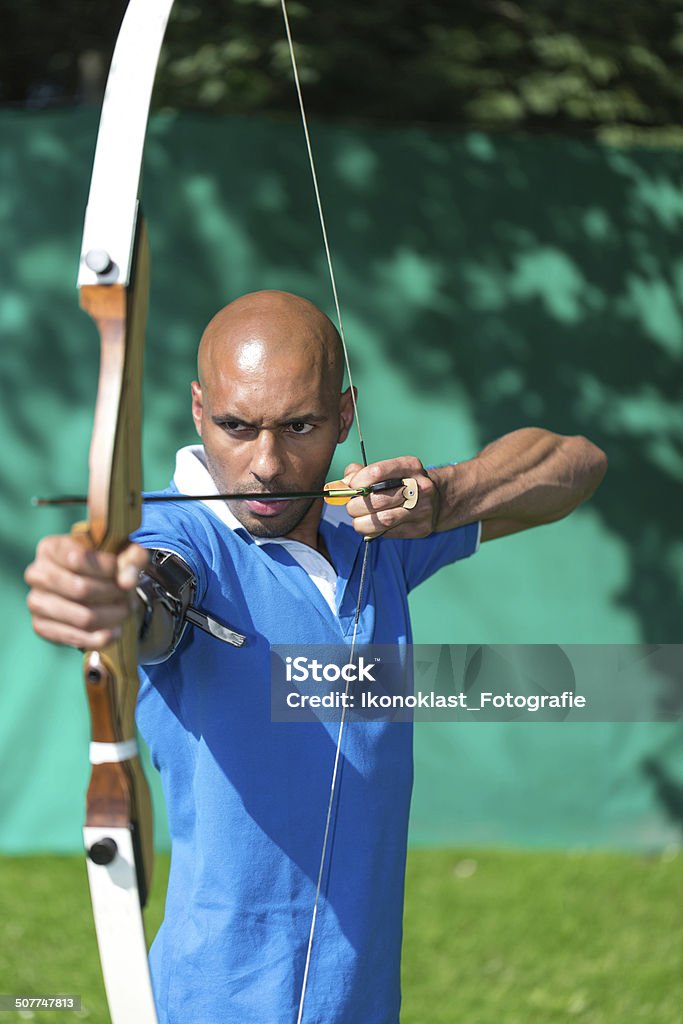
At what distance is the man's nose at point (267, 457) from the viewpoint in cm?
120

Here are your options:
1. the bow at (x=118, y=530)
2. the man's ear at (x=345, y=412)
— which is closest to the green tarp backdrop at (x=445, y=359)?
the man's ear at (x=345, y=412)

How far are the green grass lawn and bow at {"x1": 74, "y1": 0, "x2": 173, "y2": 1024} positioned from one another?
132 centimetres

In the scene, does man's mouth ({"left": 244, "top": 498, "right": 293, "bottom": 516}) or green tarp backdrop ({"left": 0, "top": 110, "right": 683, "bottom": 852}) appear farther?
green tarp backdrop ({"left": 0, "top": 110, "right": 683, "bottom": 852})

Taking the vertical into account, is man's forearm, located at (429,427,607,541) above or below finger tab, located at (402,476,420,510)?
below

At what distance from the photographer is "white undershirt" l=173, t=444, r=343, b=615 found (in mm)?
1248

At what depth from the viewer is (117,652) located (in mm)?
972

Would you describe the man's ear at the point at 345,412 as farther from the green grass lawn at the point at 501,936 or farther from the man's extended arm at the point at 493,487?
the green grass lawn at the point at 501,936

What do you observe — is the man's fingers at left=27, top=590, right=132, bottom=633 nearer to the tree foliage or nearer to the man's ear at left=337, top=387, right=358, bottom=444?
the man's ear at left=337, top=387, right=358, bottom=444

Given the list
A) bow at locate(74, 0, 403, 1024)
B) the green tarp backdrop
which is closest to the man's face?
bow at locate(74, 0, 403, 1024)

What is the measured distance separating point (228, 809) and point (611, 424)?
199 cm

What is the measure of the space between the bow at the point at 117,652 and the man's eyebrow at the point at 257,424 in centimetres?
20

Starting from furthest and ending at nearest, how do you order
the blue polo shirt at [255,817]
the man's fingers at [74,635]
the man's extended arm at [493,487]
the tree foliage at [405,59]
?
the tree foliage at [405,59], the man's extended arm at [493,487], the blue polo shirt at [255,817], the man's fingers at [74,635]

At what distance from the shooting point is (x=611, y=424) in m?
2.93

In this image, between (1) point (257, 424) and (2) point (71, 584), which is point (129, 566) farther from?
(1) point (257, 424)
